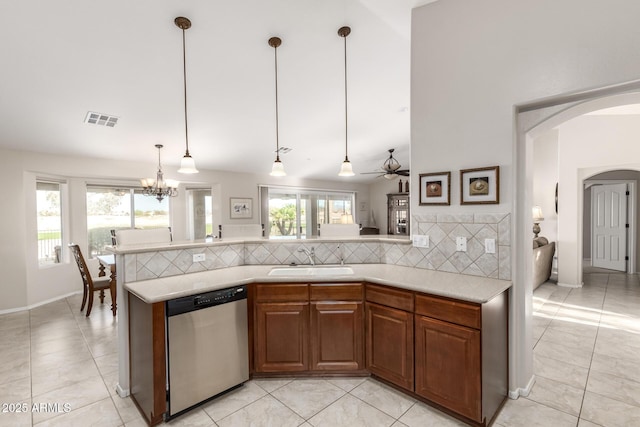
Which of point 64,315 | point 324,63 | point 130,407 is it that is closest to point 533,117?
point 324,63

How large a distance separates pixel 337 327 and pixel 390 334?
43 centimetres

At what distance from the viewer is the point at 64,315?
4105mm

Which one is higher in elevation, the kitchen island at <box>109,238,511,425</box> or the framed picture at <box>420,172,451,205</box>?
the framed picture at <box>420,172,451,205</box>

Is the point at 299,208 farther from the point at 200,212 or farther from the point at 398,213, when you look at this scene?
the point at 398,213

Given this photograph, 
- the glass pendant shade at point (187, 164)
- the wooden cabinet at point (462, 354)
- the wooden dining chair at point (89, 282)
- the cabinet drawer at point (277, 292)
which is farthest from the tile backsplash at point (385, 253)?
the wooden dining chair at point (89, 282)

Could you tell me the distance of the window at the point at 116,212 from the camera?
214 inches

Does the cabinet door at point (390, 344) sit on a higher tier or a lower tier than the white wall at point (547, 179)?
lower

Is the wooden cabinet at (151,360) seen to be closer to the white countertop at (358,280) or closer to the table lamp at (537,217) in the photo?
the white countertop at (358,280)

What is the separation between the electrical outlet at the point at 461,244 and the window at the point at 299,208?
4540 mm

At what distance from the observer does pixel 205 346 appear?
2.08m

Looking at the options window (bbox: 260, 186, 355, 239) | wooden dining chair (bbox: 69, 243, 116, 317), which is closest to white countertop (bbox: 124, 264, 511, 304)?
wooden dining chair (bbox: 69, 243, 116, 317)

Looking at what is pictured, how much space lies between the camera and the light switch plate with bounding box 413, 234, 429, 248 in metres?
2.58

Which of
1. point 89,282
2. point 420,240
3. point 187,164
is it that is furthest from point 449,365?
point 89,282

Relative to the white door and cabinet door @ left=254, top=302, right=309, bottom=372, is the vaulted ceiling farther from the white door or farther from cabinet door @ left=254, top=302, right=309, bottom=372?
the white door
